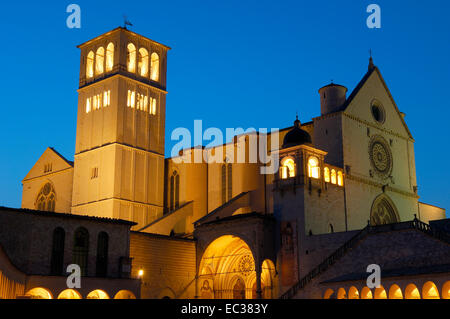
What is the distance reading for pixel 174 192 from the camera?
56812mm

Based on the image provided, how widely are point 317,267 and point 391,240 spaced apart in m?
4.96

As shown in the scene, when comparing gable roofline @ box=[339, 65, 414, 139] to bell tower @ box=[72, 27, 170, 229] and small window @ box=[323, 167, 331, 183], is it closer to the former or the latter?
small window @ box=[323, 167, 331, 183]

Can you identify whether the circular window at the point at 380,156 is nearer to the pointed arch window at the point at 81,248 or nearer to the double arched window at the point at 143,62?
the double arched window at the point at 143,62

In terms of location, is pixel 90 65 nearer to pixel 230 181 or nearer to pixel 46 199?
pixel 46 199

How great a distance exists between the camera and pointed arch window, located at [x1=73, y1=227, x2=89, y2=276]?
117 ft

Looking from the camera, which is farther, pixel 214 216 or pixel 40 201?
pixel 40 201

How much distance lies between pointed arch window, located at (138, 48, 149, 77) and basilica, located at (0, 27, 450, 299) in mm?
→ 129

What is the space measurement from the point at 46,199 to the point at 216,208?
20.4 metres

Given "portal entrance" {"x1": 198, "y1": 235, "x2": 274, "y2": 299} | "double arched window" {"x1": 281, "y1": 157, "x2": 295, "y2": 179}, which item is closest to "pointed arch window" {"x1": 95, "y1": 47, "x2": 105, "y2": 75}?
"portal entrance" {"x1": 198, "y1": 235, "x2": 274, "y2": 299}

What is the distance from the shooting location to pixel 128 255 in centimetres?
3797
